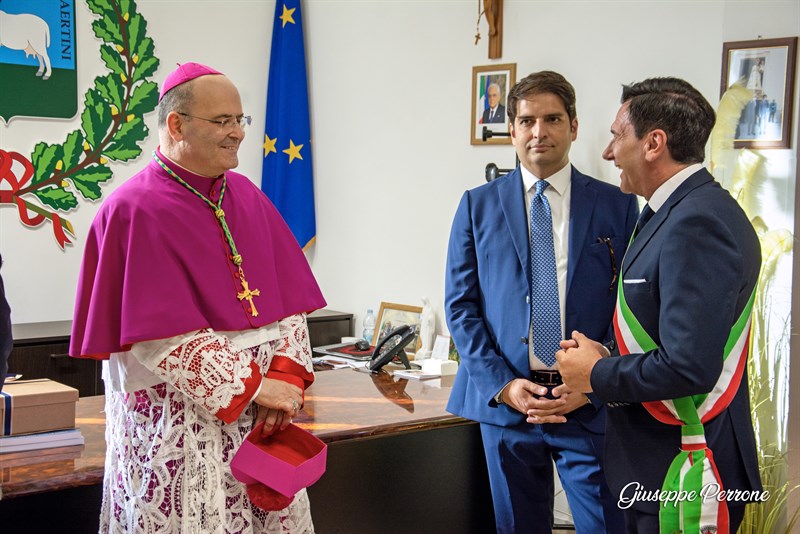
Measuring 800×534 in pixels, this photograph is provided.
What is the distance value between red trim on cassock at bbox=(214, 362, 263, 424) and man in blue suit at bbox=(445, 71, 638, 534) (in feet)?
2.31

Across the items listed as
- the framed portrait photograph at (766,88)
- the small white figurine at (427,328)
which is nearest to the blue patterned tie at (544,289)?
the framed portrait photograph at (766,88)

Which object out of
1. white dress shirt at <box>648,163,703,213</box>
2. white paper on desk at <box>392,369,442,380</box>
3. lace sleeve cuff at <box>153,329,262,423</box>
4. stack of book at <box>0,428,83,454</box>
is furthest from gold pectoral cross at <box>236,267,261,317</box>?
white paper on desk at <box>392,369,442,380</box>

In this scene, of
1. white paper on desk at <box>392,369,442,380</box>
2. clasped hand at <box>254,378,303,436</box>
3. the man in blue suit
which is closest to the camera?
clasped hand at <box>254,378,303,436</box>

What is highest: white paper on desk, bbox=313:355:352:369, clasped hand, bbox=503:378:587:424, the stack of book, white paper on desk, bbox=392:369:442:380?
clasped hand, bbox=503:378:587:424

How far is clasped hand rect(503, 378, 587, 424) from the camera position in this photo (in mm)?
2258

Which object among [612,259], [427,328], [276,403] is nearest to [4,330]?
[276,403]

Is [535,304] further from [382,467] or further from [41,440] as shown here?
[41,440]

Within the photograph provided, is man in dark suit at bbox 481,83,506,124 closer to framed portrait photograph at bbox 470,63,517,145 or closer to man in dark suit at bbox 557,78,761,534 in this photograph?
framed portrait photograph at bbox 470,63,517,145

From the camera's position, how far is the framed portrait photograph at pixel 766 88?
3.04 metres

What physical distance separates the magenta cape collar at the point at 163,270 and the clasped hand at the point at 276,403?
0.16 meters

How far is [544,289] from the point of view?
7.81 ft

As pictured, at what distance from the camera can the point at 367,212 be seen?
4871 mm

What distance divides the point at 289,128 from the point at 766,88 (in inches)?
111

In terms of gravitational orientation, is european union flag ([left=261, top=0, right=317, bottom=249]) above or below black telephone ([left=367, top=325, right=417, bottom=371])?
above
